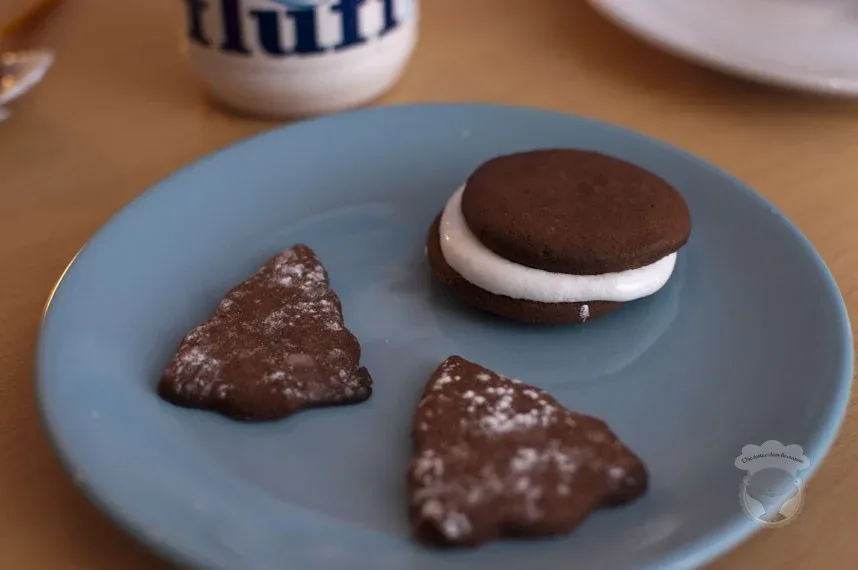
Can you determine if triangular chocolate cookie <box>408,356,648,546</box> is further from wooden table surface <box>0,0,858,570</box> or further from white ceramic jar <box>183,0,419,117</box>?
white ceramic jar <box>183,0,419,117</box>

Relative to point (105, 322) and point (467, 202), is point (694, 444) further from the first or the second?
point (105, 322)

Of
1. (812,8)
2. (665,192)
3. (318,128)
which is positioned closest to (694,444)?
(665,192)

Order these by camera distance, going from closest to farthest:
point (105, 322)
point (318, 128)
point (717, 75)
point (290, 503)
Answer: point (290, 503) < point (105, 322) < point (318, 128) < point (717, 75)

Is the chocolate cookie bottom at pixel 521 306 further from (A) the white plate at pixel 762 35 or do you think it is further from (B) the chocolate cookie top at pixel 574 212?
(A) the white plate at pixel 762 35

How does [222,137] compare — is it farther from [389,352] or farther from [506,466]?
[506,466]

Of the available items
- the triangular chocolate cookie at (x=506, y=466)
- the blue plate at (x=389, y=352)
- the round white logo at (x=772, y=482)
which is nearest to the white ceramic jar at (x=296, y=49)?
the blue plate at (x=389, y=352)

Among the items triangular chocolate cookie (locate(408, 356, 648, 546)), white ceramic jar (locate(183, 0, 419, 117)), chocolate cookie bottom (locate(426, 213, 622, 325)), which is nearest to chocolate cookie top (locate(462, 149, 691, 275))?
chocolate cookie bottom (locate(426, 213, 622, 325))
